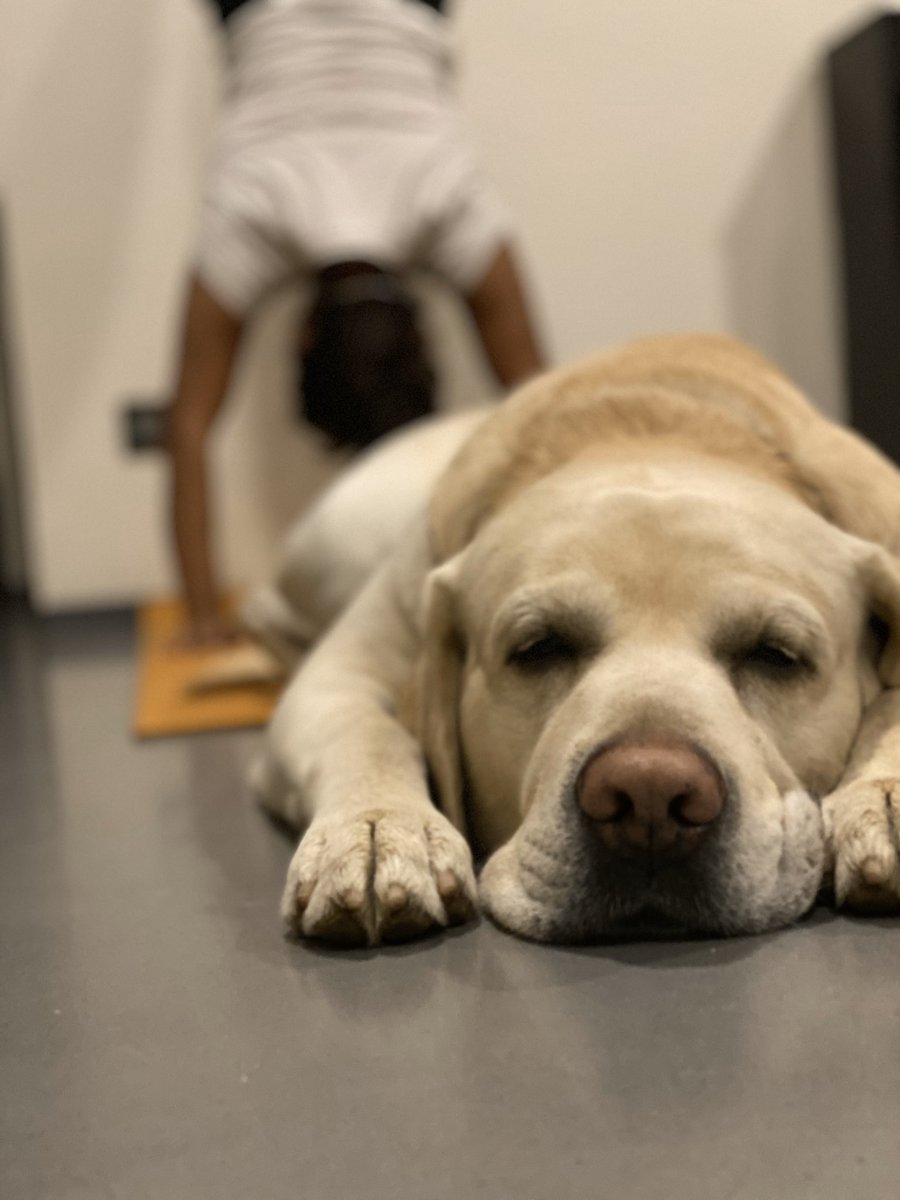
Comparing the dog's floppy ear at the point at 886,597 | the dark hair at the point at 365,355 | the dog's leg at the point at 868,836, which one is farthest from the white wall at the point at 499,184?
the dog's leg at the point at 868,836

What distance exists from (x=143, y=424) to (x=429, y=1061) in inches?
178

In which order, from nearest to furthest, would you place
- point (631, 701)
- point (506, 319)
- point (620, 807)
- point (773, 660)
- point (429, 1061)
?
1. point (429, 1061)
2. point (620, 807)
3. point (631, 701)
4. point (773, 660)
5. point (506, 319)

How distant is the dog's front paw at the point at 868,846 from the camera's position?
1.65 meters

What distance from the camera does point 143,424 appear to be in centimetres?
563

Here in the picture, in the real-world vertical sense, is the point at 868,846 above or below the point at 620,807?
Answer: below

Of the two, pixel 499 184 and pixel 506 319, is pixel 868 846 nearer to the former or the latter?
pixel 506 319

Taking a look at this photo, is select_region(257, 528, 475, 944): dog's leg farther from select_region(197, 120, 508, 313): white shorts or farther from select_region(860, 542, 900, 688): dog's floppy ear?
select_region(197, 120, 508, 313): white shorts

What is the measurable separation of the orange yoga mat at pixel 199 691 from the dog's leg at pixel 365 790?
86cm

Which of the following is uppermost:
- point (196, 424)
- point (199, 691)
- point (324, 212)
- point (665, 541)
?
point (665, 541)

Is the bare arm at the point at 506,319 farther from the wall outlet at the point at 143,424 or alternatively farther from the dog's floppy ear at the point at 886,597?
the dog's floppy ear at the point at 886,597

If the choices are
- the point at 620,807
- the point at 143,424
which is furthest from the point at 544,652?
the point at 143,424

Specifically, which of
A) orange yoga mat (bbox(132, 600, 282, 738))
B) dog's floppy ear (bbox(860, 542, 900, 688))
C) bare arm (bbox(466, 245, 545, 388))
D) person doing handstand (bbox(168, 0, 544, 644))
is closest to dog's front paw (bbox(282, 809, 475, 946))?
dog's floppy ear (bbox(860, 542, 900, 688))

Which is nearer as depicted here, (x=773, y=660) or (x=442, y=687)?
(x=773, y=660)

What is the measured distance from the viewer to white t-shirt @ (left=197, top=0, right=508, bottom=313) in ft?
14.8
